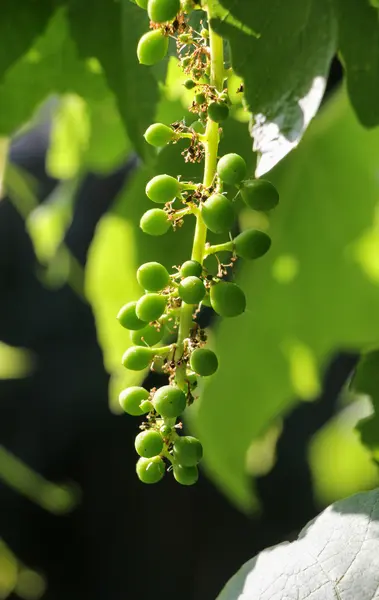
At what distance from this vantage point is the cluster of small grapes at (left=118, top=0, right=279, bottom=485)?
0.29 meters

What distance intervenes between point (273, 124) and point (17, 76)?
0.35 metres

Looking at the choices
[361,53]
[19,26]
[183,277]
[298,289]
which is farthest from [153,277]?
[298,289]

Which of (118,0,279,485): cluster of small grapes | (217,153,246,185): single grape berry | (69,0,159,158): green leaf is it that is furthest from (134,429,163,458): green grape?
(69,0,159,158): green leaf

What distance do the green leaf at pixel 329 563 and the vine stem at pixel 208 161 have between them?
13cm

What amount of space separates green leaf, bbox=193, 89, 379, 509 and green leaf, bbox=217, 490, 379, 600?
0.28 meters

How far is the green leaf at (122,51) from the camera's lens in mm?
466

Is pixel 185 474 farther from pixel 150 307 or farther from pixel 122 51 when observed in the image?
pixel 122 51

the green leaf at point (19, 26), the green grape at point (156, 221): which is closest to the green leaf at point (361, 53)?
the green grape at point (156, 221)

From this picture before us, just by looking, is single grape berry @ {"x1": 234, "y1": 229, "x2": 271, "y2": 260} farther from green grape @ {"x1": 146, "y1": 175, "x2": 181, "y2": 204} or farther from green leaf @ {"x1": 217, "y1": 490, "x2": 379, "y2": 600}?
green leaf @ {"x1": 217, "y1": 490, "x2": 379, "y2": 600}

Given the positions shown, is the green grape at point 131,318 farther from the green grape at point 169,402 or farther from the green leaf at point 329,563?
the green leaf at point 329,563

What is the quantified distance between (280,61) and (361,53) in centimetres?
6

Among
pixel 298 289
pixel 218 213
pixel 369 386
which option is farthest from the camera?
pixel 298 289

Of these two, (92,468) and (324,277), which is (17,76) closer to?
(324,277)

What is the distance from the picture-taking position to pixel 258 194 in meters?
0.29
